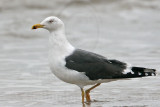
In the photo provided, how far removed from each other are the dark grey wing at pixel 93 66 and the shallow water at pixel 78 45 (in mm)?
459

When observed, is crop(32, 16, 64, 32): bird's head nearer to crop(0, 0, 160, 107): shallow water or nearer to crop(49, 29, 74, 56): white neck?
crop(49, 29, 74, 56): white neck

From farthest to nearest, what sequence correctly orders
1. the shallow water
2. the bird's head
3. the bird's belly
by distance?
the shallow water, the bird's head, the bird's belly

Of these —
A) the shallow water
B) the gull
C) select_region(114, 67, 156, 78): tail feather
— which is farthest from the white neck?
select_region(114, 67, 156, 78): tail feather

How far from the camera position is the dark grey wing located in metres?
8.26

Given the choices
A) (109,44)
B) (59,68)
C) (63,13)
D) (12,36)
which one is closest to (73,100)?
(59,68)

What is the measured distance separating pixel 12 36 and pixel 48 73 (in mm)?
5999

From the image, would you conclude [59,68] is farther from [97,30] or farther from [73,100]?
[97,30]

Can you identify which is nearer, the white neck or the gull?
the gull

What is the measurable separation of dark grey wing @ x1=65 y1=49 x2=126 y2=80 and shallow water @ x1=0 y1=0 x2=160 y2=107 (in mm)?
459

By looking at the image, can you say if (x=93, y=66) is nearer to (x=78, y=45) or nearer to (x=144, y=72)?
(x=144, y=72)

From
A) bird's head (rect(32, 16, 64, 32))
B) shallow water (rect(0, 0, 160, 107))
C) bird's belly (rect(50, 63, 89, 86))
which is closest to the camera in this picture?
bird's belly (rect(50, 63, 89, 86))

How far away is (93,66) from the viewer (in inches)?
329

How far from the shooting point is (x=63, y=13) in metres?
20.4

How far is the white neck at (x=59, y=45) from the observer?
8.33m
